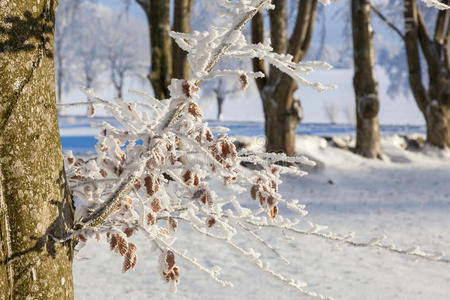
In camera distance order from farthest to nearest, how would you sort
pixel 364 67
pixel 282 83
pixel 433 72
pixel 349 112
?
pixel 349 112, pixel 433 72, pixel 364 67, pixel 282 83

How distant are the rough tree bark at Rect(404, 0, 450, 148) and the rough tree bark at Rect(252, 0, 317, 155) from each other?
4537 millimetres

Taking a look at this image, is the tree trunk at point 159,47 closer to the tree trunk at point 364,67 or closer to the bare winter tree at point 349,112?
the tree trunk at point 364,67

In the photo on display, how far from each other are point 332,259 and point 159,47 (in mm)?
4689

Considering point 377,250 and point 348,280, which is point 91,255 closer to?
point 348,280

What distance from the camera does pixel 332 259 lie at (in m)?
4.92

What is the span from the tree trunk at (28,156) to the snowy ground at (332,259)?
41.2 inches

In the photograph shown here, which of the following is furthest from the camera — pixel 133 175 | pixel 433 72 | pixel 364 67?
pixel 433 72

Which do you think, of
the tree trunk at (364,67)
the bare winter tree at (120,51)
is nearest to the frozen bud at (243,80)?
the tree trunk at (364,67)

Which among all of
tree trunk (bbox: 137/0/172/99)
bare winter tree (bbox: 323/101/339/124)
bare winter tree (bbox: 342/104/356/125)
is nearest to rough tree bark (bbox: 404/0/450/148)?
tree trunk (bbox: 137/0/172/99)

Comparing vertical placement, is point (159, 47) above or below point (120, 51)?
below

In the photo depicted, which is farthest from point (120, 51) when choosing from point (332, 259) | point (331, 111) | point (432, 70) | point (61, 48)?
point (332, 259)

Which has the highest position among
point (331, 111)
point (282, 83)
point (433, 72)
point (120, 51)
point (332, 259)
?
point (120, 51)

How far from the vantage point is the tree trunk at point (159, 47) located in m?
7.76

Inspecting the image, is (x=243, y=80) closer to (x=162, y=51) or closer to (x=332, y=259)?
(x=332, y=259)
